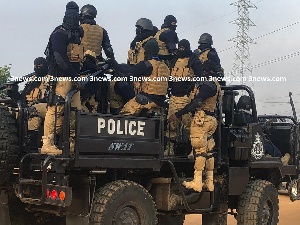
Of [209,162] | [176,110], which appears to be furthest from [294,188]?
[176,110]

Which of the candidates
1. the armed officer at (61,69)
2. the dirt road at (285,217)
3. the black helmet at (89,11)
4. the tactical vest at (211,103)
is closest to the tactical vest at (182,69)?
the tactical vest at (211,103)

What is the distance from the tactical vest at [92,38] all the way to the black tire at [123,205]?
259cm

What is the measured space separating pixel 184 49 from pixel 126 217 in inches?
110

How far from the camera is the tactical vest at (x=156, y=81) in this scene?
22.9 ft

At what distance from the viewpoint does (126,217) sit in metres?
5.97

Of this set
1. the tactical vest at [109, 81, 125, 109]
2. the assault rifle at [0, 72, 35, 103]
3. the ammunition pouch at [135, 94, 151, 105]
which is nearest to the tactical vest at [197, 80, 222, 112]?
the ammunition pouch at [135, 94, 151, 105]

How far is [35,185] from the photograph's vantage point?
5660mm

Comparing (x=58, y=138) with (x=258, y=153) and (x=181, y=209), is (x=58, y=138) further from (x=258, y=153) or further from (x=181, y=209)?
(x=258, y=153)

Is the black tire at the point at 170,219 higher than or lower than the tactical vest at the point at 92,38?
lower

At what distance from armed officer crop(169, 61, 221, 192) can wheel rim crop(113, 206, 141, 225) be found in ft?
3.54

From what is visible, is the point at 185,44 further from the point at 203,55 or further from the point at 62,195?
the point at 62,195

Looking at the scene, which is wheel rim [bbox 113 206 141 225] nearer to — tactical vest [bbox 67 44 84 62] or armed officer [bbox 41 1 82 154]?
armed officer [bbox 41 1 82 154]

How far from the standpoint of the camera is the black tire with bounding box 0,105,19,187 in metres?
5.62

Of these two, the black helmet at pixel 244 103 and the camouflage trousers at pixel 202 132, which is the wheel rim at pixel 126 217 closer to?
the camouflage trousers at pixel 202 132
